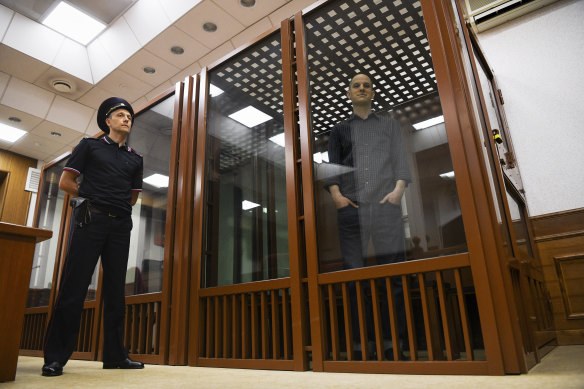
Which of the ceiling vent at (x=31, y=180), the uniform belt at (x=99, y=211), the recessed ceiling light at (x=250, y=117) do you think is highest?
the ceiling vent at (x=31, y=180)

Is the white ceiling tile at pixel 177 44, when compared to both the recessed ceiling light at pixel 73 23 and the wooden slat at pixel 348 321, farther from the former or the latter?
the wooden slat at pixel 348 321

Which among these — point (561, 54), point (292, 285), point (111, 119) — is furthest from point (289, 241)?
point (561, 54)

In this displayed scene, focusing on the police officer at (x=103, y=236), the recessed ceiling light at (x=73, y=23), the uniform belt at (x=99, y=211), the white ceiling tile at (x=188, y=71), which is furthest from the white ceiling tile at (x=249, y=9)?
the uniform belt at (x=99, y=211)

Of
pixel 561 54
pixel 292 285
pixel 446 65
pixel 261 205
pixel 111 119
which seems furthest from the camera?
pixel 561 54

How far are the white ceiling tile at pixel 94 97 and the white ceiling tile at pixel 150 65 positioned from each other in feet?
2.11

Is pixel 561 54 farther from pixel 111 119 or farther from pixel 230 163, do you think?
pixel 111 119

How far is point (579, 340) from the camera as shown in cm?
256

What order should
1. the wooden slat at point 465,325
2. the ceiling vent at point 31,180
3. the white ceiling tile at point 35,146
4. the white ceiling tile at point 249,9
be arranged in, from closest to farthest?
the wooden slat at point 465,325 → the white ceiling tile at point 249,9 → the white ceiling tile at point 35,146 → the ceiling vent at point 31,180

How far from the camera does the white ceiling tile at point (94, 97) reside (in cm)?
526

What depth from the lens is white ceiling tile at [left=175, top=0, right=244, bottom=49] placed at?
4.05 m

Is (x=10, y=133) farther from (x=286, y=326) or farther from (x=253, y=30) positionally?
(x=286, y=326)

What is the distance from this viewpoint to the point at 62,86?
202 inches

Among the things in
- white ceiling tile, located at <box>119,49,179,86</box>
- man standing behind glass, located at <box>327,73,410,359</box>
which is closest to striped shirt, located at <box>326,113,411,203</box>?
man standing behind glass, located at <box>327,73,410,359</box>

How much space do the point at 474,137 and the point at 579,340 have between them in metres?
2.02
